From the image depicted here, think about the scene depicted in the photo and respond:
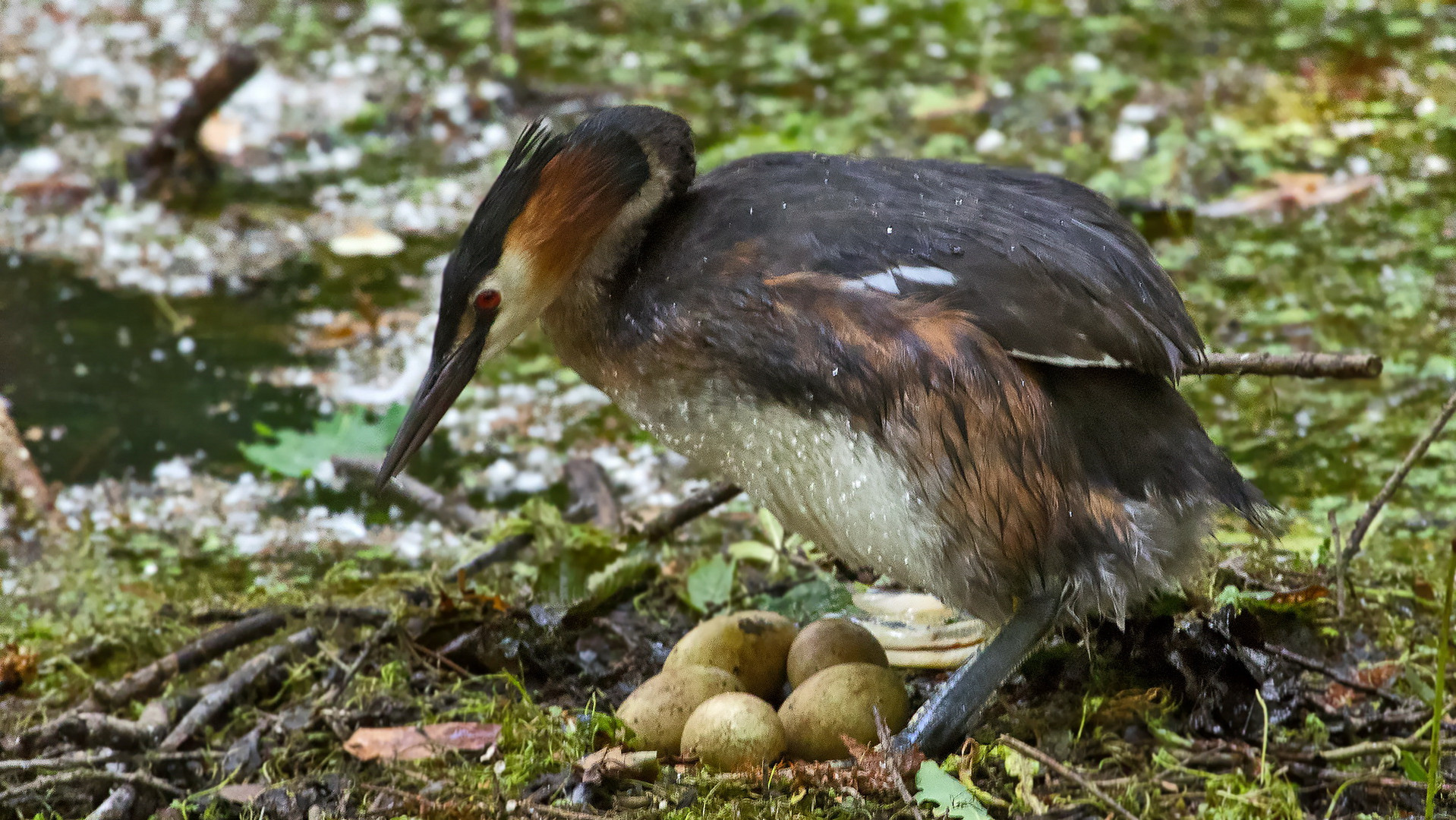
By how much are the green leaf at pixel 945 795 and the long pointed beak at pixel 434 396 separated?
4.40 feet

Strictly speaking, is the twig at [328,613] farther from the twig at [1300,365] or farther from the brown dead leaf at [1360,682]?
the brown dead leaf at [1360,682]

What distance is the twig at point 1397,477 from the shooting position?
3119 mm

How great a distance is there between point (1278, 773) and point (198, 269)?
512 cm

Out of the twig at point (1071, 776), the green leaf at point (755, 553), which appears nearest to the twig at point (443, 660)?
the green leaf at point (755, 553)

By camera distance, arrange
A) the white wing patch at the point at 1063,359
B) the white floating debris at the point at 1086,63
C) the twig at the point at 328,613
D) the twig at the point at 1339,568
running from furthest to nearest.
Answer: the white floating debris at the point at 1086,63 < the twig at the point at 328,613 < the twig at the point at 1339,568 < the white wing patch at the point at 1063,359

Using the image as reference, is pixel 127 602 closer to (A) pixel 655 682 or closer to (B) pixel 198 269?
(A) pixel 655 682

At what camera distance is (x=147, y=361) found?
18.3ft

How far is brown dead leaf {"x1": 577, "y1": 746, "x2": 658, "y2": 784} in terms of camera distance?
9.50 feet

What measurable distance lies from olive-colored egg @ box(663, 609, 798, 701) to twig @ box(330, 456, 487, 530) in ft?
4.54

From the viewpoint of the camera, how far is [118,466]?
4.91 meters

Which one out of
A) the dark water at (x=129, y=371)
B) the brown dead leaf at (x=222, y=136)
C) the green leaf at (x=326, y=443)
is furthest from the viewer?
the brown dead leaf at (x=222, y=136)

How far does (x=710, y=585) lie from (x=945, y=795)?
3.69ft

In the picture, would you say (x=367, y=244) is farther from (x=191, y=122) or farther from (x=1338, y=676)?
(x=1338, y=676)

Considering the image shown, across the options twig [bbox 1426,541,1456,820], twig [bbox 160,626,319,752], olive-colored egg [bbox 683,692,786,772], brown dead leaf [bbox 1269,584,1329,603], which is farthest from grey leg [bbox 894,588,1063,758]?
twig [bbox 160,626,319,752]
